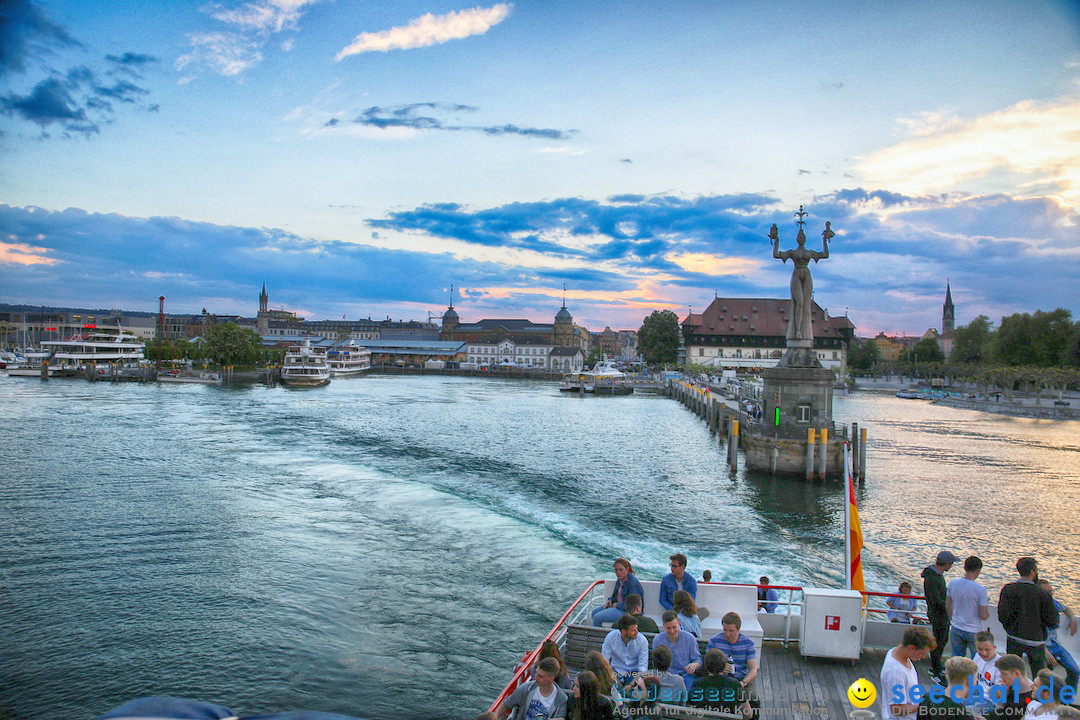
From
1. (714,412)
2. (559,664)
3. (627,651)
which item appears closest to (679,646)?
(627,651)

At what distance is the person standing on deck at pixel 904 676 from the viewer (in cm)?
557

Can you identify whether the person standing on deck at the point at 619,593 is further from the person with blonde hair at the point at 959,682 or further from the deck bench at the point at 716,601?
the person with blonde hair at the point at 959,682

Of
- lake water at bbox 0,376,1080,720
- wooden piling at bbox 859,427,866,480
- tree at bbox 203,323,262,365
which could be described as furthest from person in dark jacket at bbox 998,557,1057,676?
tree at bbox 203,323,262,365

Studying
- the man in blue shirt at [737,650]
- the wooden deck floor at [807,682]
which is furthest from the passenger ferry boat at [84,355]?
the man in blue shirt at [737,650]

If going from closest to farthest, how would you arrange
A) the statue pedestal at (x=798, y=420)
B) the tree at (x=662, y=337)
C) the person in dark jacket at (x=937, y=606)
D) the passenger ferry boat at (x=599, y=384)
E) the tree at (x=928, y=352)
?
the person in dark jacket at (x=937, y=606) < the statue pedestal at (x=798, y=420) < the passenger ferry boat at (x=599, y=384) < the tree at (x=662, y=337) < the tree at (x=928, y=352)

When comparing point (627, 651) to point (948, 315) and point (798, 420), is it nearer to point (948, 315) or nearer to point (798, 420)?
point (798, 420)

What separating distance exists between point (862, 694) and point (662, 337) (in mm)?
107670

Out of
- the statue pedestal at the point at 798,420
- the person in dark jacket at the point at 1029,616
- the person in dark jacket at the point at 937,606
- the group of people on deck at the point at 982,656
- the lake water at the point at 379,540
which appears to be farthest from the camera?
the statue pedestal at the point at 798,420

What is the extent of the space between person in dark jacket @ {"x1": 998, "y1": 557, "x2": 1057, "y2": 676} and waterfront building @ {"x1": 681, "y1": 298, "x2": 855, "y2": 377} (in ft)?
301

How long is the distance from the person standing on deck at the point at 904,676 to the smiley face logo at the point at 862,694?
153cm

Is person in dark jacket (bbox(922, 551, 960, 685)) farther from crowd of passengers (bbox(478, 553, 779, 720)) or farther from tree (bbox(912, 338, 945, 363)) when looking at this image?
tree (bbox(912, 338, 945, 363))

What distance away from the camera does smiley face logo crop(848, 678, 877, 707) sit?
7113mm

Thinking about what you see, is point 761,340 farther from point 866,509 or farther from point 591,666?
point 591,666

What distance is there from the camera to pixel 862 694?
7250mm
